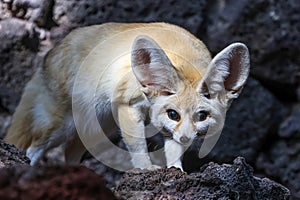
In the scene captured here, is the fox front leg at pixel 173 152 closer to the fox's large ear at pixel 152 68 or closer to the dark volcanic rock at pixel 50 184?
the fox's large ear at pixel 152 68

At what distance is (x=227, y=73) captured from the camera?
8.74 feet

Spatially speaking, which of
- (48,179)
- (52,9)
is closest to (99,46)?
(52,9)

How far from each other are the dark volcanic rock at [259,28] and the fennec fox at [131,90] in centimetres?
75

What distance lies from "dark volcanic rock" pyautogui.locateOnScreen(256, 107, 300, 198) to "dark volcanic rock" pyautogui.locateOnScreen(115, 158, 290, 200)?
6.11 ft

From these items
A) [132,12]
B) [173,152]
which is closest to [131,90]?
[173,152]

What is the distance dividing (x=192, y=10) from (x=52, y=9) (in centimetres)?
75

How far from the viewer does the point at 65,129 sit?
333cm

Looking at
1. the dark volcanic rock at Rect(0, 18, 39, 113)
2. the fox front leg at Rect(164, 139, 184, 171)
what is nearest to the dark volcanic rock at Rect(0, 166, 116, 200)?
the fox front leg at Rect(164, 139, 184, 171)

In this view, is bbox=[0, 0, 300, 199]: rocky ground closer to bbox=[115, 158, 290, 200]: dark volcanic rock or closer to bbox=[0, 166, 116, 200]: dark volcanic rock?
bbox=[115, 158, 290, 200]: dark volcanic rock

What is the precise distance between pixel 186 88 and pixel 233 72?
0.20 m

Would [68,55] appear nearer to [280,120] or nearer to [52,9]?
[52,9]

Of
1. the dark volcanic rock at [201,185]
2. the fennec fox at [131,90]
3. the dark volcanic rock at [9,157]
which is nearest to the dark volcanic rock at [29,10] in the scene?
the fennec fox at [131,90]

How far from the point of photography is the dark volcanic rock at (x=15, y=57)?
13.0 ft

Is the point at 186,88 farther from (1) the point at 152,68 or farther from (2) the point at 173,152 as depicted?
(2) the point at 173,152
